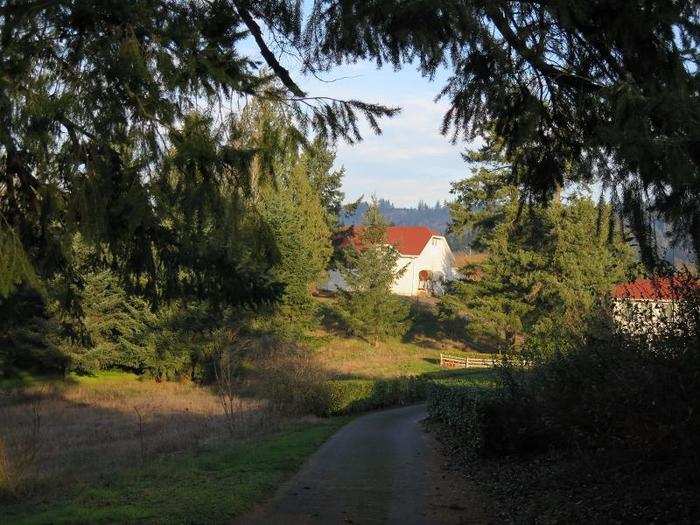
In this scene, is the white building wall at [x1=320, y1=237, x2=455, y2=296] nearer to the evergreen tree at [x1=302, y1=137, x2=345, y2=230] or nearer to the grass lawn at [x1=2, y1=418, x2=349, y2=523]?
the evergreen tree at [x1=302, y1=137, x2=345, y2=230]

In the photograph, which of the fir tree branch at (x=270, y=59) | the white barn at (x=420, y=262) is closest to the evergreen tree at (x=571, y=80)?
the fir tree branch at (x=270, y=59)

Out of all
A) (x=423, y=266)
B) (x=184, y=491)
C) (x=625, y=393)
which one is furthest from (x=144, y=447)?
(x=423, y=266)

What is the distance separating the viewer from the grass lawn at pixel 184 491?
774cm

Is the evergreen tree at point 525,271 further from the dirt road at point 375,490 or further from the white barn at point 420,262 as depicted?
the white barn at point 420,262

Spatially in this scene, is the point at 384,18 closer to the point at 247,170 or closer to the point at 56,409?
the point at 247,170

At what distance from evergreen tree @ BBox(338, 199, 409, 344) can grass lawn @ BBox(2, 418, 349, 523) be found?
121 ft

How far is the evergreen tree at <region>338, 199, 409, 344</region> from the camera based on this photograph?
51.3 meters

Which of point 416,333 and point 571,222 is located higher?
point 571,222

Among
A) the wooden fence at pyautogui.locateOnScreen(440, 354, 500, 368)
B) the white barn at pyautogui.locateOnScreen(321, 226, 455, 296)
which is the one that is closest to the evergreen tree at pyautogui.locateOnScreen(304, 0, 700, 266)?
the wooden fence at pyautogui.locateOnScreen(440, 354, 500, 368)

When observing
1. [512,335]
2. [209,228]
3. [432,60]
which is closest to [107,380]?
[512,335]

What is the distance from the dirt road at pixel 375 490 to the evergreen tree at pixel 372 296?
36.0 metres

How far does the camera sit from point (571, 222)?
38.4 m

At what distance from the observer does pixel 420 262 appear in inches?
3056

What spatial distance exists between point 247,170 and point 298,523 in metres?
3.63
